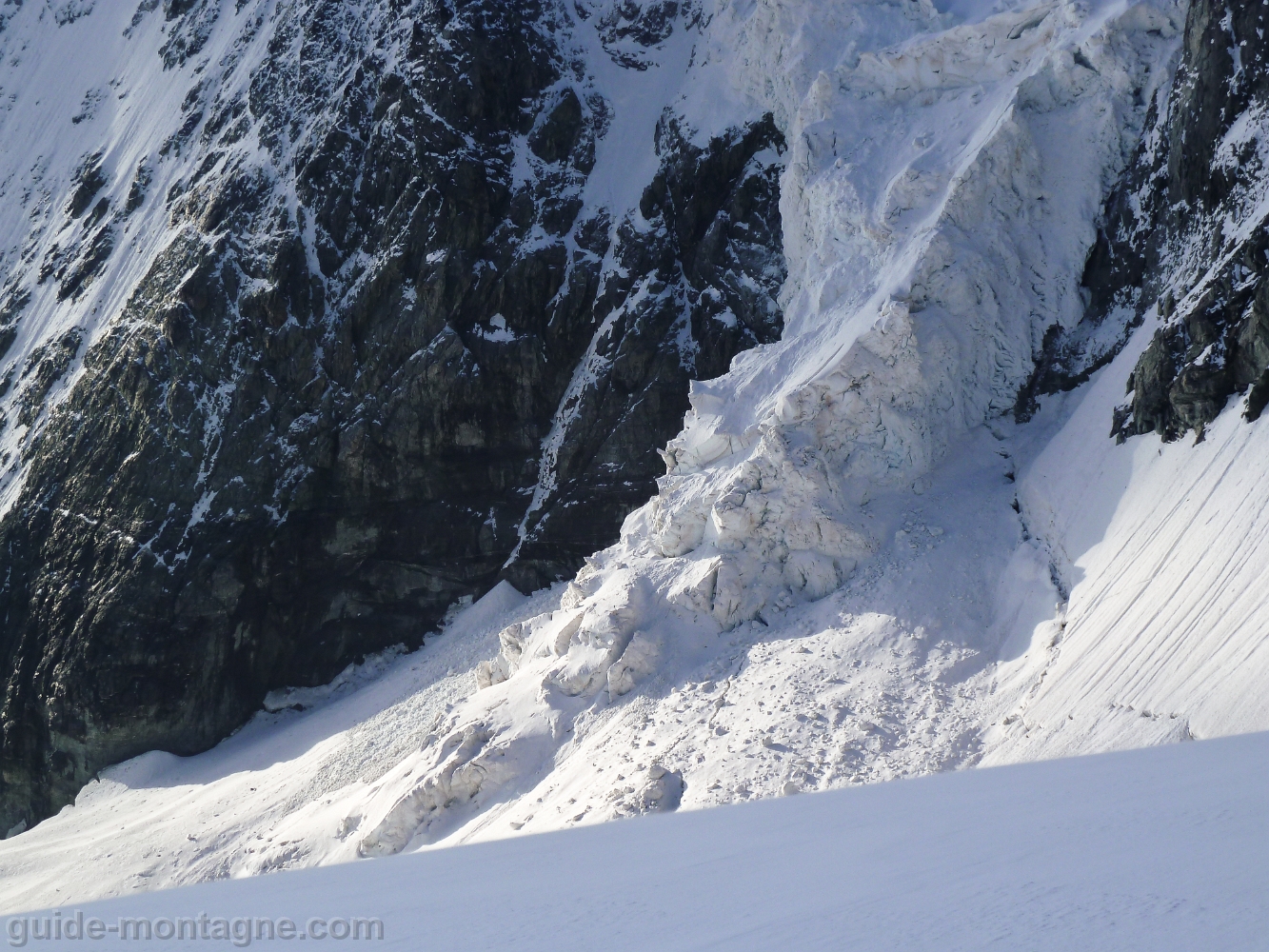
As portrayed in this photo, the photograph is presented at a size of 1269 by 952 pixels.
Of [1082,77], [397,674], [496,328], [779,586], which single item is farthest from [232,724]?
[1082,77]

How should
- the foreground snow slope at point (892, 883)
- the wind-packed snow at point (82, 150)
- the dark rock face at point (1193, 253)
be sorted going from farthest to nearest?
the wind-packed snow at point (82, 150), the dark rock face at point (1193, 253), the foreground snow slope at point (892, 883)

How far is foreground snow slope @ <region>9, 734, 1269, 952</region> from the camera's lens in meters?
4.59

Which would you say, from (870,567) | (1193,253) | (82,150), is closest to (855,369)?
(870,567)

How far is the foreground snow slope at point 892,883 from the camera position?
15.0ft

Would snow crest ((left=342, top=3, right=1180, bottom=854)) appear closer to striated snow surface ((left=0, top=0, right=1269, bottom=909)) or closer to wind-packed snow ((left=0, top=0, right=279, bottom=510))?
striated snow surface ((left=0, top=0, right=1269, bottom=909))

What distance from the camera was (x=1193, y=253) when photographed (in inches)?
852

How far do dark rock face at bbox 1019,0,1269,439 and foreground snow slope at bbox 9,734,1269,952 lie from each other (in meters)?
10.3

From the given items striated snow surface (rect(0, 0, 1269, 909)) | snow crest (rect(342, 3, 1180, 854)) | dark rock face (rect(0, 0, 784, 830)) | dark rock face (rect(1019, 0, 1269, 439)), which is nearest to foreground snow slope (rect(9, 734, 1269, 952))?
striated snow surface (rect(0, 0, 1269, 909))

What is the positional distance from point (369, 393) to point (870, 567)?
1977 centimetres

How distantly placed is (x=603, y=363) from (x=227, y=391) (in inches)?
500

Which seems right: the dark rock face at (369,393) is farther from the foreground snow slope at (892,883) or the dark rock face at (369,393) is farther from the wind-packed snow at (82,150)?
the foreground snow slope at (892,883)

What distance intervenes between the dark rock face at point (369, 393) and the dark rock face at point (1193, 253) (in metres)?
10.1

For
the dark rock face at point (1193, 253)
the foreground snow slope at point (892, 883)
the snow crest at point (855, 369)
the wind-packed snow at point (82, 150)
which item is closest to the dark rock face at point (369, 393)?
the wind-packed snow at point (82, 150)

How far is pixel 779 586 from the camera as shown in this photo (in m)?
22.1
